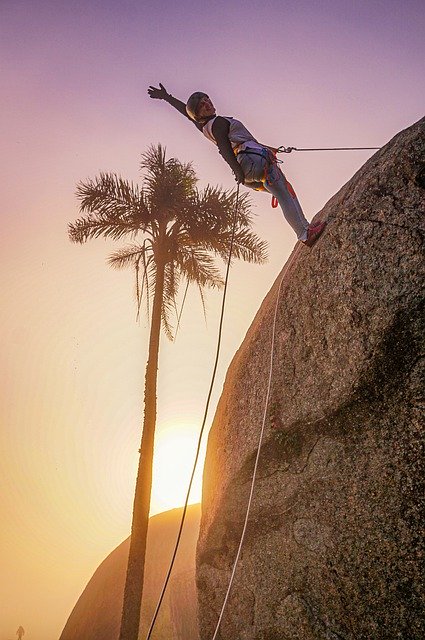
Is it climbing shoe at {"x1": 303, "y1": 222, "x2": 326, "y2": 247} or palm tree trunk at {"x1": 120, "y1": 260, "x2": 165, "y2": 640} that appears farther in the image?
palm tree trunk at {"x1": 120, "y1": 260, "x2": 165, "y2": 640}

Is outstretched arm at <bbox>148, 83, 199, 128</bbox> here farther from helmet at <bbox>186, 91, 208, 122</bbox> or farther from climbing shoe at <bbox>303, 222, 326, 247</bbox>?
climbing shoe at <bbox>303, 222, 326, 247</bbox>

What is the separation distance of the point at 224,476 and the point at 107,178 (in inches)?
362

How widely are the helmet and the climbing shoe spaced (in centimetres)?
226

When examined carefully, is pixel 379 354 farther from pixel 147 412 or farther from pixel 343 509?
pixel 147 412

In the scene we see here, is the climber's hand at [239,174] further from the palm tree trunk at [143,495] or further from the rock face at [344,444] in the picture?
the palm tree trunk at [143,495]

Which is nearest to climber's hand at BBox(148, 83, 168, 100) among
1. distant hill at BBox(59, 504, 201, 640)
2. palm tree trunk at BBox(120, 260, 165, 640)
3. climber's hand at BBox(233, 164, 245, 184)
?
climber's hand at BBox(233, 164, 245, 184)

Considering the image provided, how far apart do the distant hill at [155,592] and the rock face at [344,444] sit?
1548cm

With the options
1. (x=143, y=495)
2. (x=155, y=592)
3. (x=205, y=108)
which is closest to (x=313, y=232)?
(x=205, y=108)

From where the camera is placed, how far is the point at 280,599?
418 centimetres

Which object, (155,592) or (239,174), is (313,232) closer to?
(239,174)

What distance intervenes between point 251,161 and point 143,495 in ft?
27.0

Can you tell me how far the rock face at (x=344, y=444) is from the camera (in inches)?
145

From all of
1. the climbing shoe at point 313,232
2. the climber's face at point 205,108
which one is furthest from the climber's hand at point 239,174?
the climbing shoe at point 313,232

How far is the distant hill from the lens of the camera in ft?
58.1
